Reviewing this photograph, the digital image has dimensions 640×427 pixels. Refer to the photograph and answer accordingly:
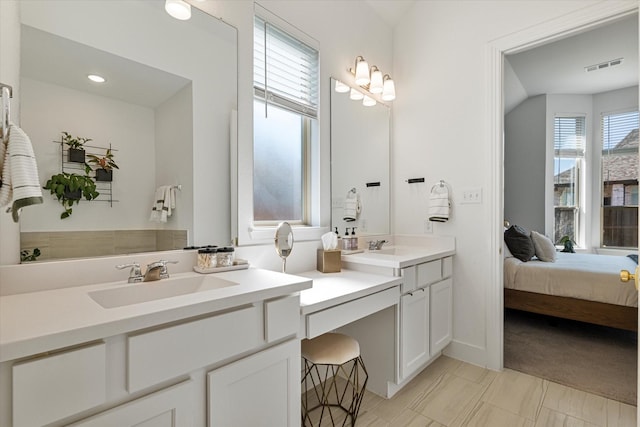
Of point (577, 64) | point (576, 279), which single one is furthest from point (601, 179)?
point (576, 279)

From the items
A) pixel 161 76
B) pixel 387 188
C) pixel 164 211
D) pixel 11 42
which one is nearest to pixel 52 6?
pixel 11 42

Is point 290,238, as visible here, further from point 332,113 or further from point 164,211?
point 332,113

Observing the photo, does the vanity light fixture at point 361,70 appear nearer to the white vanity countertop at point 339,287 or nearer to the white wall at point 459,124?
the white wall at point 459,124

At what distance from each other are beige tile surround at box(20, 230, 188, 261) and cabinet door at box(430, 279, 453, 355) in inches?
66.4

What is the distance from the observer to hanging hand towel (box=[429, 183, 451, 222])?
2.39 m

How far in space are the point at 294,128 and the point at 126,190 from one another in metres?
1.06

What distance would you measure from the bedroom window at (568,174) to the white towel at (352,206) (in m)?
3.96

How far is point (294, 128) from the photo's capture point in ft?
6.59

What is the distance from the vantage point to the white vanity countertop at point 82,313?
0.67 m

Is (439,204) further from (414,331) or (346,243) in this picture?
(414,331)

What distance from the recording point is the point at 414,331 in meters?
1.96

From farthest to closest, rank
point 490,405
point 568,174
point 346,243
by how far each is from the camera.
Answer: point 568,174 → point 346,243 → point 490,405

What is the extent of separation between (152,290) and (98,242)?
0.30 m

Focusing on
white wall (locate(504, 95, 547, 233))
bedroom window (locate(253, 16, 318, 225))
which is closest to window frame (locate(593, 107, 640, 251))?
white wall (locate(504, 95, 547, 233))
